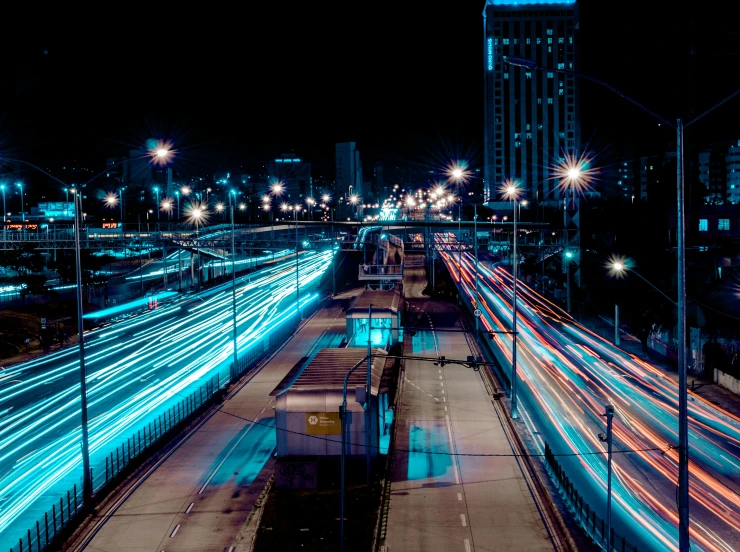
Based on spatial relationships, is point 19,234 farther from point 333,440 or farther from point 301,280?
point 333,440

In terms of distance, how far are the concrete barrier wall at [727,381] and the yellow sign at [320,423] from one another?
18.0 metres

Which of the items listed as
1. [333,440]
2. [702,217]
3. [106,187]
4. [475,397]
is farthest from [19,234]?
[106,187]

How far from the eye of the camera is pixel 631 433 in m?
22.6

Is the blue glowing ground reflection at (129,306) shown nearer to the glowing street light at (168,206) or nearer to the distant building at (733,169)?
the glowing street light at (168,206)

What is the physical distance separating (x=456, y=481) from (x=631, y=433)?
7.00 m

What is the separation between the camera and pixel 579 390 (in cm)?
2811

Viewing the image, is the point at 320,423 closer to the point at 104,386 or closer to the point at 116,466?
the point at 116,466

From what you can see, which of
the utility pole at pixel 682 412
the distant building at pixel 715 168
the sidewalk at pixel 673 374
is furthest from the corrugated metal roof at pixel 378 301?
the distant building at pixel 715 168

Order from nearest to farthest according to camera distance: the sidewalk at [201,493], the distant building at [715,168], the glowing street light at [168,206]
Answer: the sidewalk at [201,493] < the glowing street light at [168,206] < the distant building at [715,168]

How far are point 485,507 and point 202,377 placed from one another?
18.0 m

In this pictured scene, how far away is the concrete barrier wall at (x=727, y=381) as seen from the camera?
28109 millimetres

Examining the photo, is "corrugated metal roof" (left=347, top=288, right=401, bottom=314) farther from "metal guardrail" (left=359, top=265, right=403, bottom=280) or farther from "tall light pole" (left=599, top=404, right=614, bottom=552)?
"tall light pole" (left=599, top=404, right=614, bottom=552)

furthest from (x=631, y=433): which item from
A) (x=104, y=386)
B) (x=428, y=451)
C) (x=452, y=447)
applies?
(x=104, y=386)

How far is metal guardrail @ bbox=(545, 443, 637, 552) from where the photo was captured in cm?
1459
